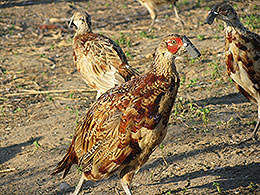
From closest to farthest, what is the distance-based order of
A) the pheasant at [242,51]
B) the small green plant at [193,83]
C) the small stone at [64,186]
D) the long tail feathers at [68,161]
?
the long tail feathers at [68,161], the small stone at [64,186], the pheasant at [242,51], the small green plant at [193,83]

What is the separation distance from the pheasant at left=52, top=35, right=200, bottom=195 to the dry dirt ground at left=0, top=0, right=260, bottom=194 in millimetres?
823

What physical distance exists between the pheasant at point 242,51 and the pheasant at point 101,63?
4.39ft

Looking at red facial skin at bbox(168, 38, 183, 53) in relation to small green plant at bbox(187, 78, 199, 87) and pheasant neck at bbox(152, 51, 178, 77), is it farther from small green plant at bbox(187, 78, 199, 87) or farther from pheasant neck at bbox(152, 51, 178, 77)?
small green plant at bbox(187, 78, 199, 87)

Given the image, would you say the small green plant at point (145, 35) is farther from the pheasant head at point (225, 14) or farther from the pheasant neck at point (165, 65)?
the pheasant neck at point (165, 65)

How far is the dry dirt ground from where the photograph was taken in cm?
452

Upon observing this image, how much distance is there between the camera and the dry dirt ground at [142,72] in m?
4.52

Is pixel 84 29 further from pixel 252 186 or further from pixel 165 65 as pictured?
pixel 252 186

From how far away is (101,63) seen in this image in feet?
18.4

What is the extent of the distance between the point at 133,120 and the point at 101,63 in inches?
88.5

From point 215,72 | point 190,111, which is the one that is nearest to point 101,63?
point 190,111

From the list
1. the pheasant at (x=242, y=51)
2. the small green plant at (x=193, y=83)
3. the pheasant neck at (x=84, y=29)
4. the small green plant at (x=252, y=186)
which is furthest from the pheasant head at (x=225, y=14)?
the pheasant neck at (x=84, y=29)

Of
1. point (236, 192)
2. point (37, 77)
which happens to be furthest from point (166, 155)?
point (37, 77)

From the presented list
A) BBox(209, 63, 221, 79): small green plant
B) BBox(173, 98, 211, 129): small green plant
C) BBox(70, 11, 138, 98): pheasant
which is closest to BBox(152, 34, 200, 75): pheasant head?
BBox(70, 11, 138, 98): pheasant

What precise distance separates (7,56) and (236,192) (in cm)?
631
